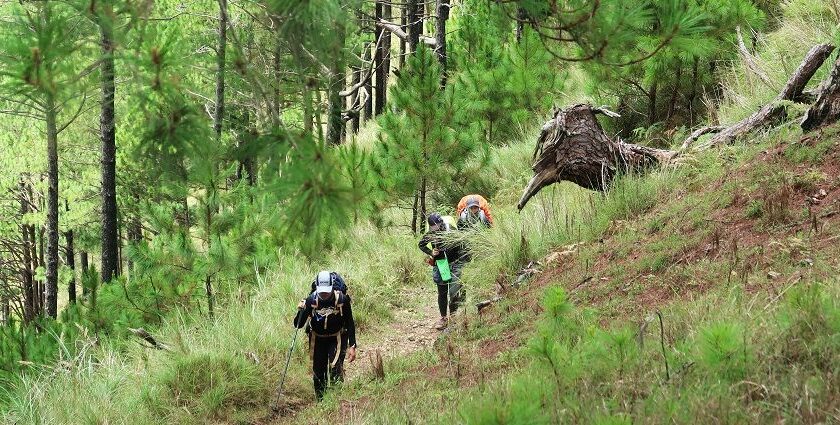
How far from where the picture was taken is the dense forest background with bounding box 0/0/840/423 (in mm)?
3260

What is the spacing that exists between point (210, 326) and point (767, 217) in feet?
18.7

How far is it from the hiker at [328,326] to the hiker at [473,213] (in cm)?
243

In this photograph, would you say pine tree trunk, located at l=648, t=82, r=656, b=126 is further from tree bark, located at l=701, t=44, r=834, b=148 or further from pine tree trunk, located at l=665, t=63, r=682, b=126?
→ tree bark, located at l=701, t=44, r=834, b=148

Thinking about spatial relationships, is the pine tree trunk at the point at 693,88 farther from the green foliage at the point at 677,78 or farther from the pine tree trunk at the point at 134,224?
the pine tree trunk at the point at 134,224

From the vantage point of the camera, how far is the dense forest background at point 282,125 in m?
3.26

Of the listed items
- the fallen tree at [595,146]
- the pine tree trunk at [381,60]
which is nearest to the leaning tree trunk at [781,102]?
the fallen tree at [595,146]

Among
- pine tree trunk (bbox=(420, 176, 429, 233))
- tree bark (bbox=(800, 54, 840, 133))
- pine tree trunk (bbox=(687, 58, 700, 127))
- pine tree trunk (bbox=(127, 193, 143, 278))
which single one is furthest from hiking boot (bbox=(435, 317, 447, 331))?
pine tree trunk (bbox=(127, 193, 143, 278))

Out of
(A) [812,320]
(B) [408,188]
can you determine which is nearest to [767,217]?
(A) [812,320]

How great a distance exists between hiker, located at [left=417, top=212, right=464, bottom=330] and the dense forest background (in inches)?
14.6

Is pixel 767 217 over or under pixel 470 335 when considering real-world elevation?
over

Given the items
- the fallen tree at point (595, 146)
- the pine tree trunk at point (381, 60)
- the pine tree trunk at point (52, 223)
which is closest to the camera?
the fallen tree at point (595, 146)

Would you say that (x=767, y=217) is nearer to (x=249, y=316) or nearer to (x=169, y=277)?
(x=249, y=316)

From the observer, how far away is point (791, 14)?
11.0 metres

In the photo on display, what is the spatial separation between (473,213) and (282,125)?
590cm
